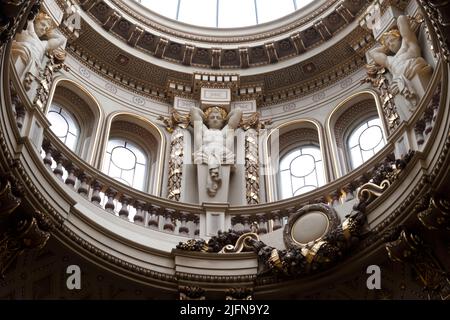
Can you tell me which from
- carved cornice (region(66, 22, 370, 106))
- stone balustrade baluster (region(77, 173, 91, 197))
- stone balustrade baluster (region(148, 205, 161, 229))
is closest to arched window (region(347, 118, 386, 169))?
carved cornice (region(66, 22, 370, 106))

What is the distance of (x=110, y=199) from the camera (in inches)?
536

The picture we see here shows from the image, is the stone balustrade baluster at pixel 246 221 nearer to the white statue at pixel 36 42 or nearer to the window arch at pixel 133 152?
the window arch at pixel 133 152

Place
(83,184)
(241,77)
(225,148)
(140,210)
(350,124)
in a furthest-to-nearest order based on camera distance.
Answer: (241,77), (350,124), (225,148), (140,210), (83,184)

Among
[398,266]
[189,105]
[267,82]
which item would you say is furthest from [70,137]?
[398,266]

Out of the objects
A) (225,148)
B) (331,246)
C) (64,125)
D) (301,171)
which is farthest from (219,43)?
(331,246)

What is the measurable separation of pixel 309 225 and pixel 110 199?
13.1 ft

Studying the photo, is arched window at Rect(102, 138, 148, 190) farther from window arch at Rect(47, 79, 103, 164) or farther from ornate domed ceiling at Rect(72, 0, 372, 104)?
ornate domed ceiling at Rect(72, 0, 372, 104)

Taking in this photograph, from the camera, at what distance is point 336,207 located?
12.9 metres

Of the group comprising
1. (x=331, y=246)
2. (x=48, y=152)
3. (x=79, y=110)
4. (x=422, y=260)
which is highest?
(x=79, y=110)

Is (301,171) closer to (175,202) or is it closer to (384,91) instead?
(384,91)

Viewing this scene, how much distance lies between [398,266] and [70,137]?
8219mm

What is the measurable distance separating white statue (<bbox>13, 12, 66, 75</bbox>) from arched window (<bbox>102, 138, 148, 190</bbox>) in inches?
107

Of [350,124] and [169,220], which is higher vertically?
[350,124]

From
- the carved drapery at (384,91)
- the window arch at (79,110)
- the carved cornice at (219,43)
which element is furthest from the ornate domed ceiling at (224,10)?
the carved drapery at (384,91)
